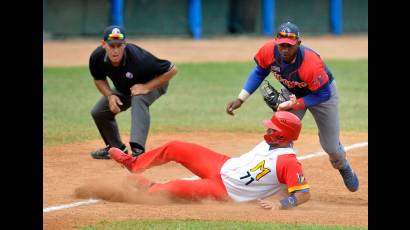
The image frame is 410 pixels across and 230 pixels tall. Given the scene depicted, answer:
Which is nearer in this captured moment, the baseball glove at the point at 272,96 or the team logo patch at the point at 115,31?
the baseball glove at the point at 272,96

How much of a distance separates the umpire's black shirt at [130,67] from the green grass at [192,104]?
233 cm

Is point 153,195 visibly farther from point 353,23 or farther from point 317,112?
point 353,23

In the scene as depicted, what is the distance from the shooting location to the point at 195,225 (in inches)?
286

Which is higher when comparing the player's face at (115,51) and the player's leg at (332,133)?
the player's face at (115,51)

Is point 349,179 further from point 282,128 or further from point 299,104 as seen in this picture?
point 282,128

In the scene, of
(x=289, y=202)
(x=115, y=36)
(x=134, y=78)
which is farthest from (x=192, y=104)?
(x=289, y=202)

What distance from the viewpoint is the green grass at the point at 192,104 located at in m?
14.3

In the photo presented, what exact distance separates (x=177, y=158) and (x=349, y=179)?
2090 millimetres

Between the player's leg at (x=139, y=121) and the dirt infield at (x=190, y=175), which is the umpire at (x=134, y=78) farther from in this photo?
the dirt infield at (x=190, y=175)

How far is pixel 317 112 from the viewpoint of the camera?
366 inches

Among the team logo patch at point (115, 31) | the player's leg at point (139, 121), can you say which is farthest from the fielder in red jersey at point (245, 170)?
the team logo patch at point (115, 31)

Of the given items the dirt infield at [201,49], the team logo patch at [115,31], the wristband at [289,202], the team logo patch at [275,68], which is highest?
the team logo patch at [115,31]
